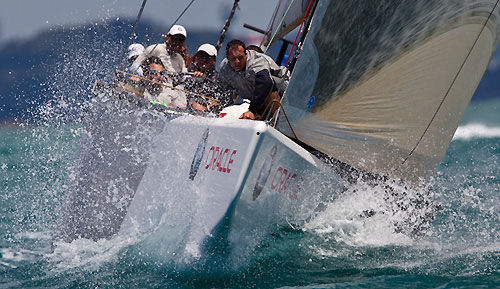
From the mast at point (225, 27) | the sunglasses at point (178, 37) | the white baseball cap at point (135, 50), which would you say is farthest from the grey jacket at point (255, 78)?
the mast at point (225, 27)

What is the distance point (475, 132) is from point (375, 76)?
9.52m

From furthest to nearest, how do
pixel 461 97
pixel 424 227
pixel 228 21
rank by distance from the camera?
pixel 228 21
pixel 461 97
pixel 424 227

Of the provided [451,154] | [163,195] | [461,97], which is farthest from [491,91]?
[163,195]

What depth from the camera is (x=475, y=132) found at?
38.6 feet

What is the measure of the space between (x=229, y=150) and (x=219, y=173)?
0.38 feet

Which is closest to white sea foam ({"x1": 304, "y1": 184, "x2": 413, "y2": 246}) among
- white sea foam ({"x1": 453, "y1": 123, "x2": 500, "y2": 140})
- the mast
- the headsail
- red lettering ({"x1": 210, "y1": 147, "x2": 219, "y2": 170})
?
red lettering ({"x1": 210, "y1": 147, "x2": 219, "y2": 170})

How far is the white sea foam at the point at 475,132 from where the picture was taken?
11195 mm

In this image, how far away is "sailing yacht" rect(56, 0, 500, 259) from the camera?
8.54 feet

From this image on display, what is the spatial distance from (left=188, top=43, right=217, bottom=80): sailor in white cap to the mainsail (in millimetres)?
1361

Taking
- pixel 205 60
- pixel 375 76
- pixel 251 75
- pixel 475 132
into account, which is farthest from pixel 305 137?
pixel 475 132

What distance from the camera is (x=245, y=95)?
144 inches

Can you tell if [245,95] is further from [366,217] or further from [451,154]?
[451,154]

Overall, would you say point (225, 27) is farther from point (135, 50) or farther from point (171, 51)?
point (171, 51)

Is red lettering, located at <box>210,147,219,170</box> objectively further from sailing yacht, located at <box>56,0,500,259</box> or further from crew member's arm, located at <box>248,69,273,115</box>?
crew member's arm, located at <box>248,69,273,115</box>
